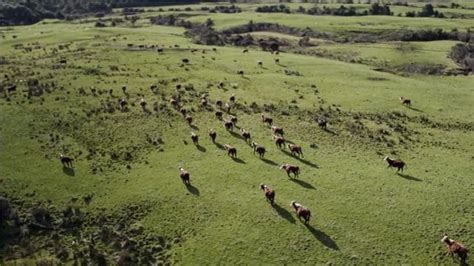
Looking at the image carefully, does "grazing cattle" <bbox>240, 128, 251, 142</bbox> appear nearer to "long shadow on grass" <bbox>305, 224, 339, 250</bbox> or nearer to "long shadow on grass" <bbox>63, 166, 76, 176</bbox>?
"long shadow on grass" <bbox>305, 224, 339, 250</bbox>

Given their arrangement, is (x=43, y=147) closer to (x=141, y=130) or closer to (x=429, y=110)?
(x=141, y=130)

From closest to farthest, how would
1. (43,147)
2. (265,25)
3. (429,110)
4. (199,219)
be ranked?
(199,219) < (43,147) < (429,110) < (265,25)

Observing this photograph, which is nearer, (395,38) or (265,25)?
(395,38)

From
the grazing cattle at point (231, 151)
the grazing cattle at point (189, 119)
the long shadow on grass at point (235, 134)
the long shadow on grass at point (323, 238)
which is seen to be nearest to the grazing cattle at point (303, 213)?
the long shadow on grass at point (323, 238)

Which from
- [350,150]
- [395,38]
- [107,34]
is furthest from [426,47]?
[107,34]

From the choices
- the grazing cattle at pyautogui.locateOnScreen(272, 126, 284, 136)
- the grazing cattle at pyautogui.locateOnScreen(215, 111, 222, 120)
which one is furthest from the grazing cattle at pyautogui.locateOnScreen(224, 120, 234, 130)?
the grazing cattle at pyautogui.locateOnScreen(272, 126, 284, 136)

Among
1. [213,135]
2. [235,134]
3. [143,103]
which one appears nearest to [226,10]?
[143,103]

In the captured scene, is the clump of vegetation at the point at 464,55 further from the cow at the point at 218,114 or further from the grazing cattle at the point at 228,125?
the grazing cattle at the point at 228,125

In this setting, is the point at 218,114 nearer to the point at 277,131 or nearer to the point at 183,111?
the point at 183,111
